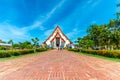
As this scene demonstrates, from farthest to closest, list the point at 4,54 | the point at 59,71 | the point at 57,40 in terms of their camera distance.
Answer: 1. the point at 57,40
2. the point at 4,54
3. the point at 59,71

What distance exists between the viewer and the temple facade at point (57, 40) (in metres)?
76.6

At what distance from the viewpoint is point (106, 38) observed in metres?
33.0

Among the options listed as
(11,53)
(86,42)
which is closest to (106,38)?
(86,42)

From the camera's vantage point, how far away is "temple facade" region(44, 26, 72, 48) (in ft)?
251

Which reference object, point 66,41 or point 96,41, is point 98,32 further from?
point 66,41

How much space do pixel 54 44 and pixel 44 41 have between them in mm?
4262

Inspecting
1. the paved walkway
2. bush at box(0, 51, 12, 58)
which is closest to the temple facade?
bush at box(0, 51, 12, 58)

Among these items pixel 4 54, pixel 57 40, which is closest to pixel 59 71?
pixel 4 54

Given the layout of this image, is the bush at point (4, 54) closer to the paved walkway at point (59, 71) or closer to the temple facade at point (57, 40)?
the paved walkway at point (59, 71)

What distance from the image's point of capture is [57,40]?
257 ft

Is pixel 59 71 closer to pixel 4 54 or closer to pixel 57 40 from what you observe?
pixel 4 54

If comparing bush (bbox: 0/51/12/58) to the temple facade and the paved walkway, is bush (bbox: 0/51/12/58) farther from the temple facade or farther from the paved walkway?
the temple facade

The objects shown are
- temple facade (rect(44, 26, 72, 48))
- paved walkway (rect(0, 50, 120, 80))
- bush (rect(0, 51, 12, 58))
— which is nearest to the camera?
paved walkway (rect(0, 50, 120, 80))

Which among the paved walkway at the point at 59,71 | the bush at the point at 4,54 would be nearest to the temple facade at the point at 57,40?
the bush at the point at 4,54
